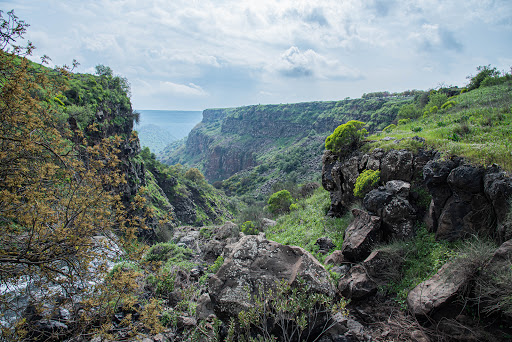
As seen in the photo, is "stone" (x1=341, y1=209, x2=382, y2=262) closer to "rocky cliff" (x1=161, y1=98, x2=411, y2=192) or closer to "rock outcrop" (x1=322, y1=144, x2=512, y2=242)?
"rock outcrop" (x1=322, y1=144, x2=512, y2=242)

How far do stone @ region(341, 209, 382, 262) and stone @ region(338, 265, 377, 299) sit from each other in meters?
0.77

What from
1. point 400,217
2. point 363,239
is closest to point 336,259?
point 363,239

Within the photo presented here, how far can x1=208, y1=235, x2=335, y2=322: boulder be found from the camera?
4898 millimetres

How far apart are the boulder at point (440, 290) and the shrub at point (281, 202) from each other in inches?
726

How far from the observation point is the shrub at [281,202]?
78.2 ft

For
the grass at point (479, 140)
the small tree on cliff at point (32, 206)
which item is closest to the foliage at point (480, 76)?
the grass at point (479, 140)

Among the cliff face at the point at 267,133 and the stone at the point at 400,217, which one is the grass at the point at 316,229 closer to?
the stone at the point at 400,217

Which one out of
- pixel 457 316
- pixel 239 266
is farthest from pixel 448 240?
pixel 239 266

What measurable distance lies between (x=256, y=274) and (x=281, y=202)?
18918 mm

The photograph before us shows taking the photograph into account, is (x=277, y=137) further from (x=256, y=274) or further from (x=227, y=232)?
(x=256, y=274)

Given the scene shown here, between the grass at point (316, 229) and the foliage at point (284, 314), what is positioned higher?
the foliage at point (284, 314)

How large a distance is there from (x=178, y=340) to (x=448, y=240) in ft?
23.6

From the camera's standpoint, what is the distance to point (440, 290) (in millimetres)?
4914

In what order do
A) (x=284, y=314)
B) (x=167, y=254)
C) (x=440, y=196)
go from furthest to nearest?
(x=167, y=254) → (x=440, y=196) → (x=284, y=314)
